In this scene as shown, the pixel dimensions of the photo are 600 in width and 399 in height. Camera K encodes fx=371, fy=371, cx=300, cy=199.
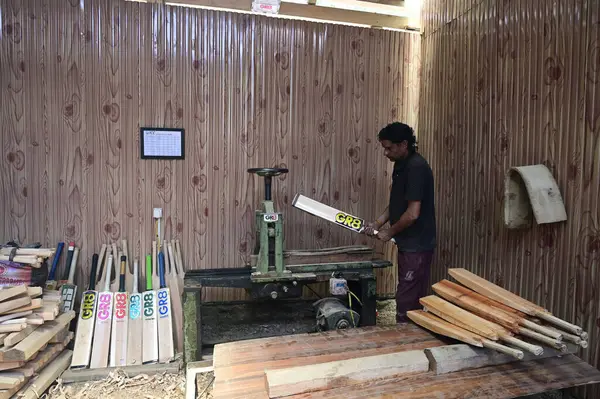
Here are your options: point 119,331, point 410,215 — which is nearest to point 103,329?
point 119,331

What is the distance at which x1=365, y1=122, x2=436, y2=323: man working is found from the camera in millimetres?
2709

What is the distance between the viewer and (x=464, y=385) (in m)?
1.49

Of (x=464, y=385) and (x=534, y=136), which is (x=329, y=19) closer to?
(x=534, y=136)

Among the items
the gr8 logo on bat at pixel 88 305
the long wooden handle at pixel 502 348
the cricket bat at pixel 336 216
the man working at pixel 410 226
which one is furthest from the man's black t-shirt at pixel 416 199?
the gr8 logo on bat at pixel 88 305

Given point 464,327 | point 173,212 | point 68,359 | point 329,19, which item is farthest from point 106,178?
point 464,327

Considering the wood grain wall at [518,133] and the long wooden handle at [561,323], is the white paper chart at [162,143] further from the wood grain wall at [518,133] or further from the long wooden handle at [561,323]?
the long wooden handle at [561,323]

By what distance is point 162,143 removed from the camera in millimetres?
3461

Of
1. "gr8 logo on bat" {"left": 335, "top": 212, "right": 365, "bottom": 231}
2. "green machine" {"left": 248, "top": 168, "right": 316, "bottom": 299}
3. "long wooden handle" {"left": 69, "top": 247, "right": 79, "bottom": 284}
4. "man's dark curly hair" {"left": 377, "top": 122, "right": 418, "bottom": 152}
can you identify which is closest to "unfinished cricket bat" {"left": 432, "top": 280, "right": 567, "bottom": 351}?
"gr8 logo on bat" {"left": 335, "top": 212, "right": 365, "bottom": 231}

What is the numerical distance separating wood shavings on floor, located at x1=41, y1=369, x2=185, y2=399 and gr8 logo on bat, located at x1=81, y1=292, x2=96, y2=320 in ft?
1.61

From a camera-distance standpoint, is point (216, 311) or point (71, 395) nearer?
point (71, 395)

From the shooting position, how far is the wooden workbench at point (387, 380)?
1423 millimetres

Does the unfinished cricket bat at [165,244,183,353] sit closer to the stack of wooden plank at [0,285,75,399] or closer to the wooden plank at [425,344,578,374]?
the stack of wooden plank at [0,285,75,399]

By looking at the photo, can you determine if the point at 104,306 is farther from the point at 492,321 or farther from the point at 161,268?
the point at 492,321

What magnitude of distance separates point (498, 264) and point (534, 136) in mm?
987
